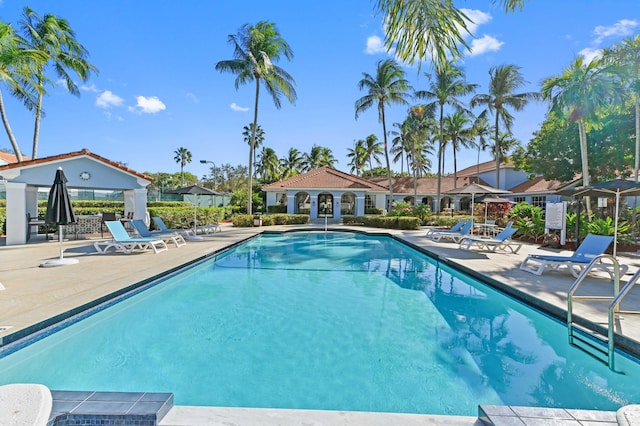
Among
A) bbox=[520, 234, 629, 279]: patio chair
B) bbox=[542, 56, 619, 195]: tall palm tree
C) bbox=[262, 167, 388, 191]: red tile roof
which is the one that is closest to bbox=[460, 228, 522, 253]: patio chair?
bbox=[520, 234, 629, 279]: patio chair

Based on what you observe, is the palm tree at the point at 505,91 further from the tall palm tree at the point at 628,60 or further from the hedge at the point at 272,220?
the hedge at the point at 272,220

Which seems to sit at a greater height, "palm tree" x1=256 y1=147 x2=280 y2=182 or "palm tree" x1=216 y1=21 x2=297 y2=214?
"palm tree" x1=216 y1=21 x2=297 y2=214

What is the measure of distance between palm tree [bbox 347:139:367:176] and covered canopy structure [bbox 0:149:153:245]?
3751cm

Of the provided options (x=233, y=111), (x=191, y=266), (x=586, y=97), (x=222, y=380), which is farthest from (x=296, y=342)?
(x=233, y=111)

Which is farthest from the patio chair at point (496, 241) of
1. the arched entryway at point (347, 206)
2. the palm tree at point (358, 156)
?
the palm tree at point (358, 156)

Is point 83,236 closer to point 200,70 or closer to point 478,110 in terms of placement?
point 200,70

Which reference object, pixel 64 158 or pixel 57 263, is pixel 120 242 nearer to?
pixel 57 263

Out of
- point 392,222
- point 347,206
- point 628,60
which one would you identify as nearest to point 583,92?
point 628,60

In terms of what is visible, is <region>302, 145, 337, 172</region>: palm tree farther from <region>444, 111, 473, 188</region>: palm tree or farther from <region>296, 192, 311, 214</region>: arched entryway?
<region>444, 111, 473, 188</region>: palm tree

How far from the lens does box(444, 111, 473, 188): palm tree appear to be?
3406 cm

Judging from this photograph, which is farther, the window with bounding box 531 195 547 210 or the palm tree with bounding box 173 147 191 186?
the palm tree with bounding box 173 147 191 186

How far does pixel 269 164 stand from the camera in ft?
168

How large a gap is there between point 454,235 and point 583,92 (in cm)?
871

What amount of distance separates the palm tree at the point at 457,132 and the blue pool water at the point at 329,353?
30486mm
